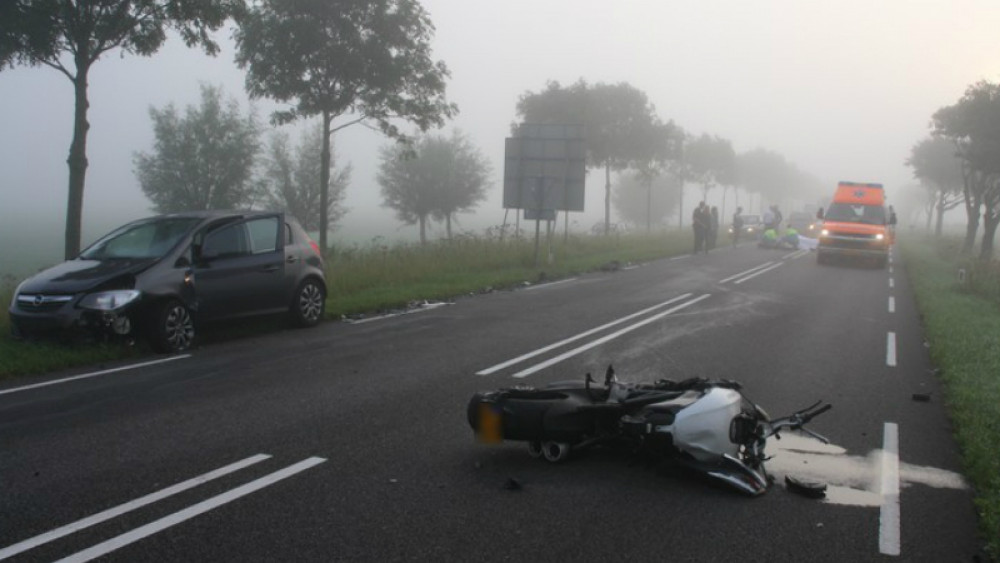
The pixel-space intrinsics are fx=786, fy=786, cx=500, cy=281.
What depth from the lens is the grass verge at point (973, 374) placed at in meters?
5.05

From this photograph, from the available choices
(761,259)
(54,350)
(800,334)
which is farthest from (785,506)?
(761,259)

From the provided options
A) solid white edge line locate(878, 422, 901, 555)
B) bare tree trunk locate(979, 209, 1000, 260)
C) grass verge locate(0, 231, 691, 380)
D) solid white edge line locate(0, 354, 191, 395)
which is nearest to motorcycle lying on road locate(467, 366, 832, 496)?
solid white edge line locate(878, 422, 901, 555)

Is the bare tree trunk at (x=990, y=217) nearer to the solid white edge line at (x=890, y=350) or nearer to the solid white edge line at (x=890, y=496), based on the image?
the solid white edge line at (x=890, y=350)

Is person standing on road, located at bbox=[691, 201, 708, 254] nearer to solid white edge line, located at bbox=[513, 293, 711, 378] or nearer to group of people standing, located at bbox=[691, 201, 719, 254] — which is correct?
group of people standing, located at bbox=[691, 201, 719, 254]

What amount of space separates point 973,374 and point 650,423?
526 cm

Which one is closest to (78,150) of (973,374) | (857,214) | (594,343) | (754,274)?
(594,343)

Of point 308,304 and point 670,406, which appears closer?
point 670,406

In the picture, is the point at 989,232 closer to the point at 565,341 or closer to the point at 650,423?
the point at 565,341

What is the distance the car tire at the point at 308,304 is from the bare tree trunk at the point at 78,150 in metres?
4.14

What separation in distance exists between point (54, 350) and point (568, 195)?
15619 millimetres

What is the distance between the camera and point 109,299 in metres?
9.12

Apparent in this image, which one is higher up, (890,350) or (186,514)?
(890,350)

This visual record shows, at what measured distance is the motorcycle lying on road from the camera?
5.06m

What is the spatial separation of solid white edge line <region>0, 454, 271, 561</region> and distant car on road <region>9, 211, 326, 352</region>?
4705 mm
